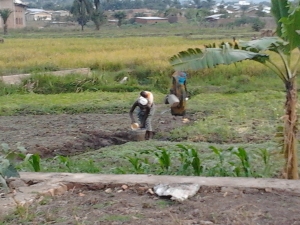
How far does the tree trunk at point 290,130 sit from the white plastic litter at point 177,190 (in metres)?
1.25

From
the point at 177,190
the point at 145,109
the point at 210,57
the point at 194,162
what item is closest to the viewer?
the point at 177,190

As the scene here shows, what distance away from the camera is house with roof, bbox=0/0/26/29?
55.6m

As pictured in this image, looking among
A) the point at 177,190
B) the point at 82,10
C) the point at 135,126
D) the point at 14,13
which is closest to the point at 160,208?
the point at 177,190

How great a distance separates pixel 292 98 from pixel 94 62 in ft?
49.7

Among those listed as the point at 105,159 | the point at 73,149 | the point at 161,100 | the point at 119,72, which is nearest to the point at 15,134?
the point at 73,149

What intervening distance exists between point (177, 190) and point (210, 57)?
151 cm

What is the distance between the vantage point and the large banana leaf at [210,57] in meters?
5.46

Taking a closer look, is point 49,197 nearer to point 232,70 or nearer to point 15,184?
point 15,184

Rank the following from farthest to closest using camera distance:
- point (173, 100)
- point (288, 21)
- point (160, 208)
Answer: point (173, 100) → point (288, 21) → point (160, 208)

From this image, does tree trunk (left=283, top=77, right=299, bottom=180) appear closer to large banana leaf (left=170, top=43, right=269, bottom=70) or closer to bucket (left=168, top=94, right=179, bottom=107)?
large banana leaf (left=170, top=43, right=269, bottom=70)

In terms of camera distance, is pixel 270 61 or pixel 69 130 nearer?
pixel 270 61

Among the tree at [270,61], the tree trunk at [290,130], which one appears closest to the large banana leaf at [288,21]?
the tree at [270,61]

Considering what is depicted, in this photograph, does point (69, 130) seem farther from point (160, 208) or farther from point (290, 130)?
point (160, 208)

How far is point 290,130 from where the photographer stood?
5.55 metres
